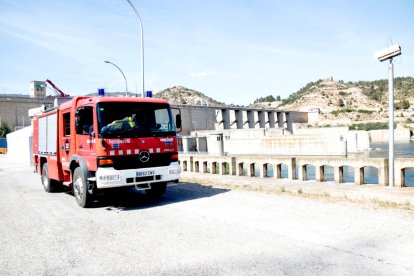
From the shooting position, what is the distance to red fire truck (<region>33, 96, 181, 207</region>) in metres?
8.20

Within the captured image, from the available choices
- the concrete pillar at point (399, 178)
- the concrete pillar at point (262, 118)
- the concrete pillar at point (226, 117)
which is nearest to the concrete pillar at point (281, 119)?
the concrete pillar at point (262, 118)

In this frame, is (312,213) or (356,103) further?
(356,103)

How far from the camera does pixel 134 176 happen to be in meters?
8.45

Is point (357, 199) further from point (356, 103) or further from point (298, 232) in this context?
point (356, 103)

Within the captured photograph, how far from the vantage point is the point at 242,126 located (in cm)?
10369

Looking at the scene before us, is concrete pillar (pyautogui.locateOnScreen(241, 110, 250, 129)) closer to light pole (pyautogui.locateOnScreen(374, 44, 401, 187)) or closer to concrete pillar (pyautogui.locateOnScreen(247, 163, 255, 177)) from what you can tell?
concrete pillar (pyautogui.locateOnScreen(247, 163, 255, 177))

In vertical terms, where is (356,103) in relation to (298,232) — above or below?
above

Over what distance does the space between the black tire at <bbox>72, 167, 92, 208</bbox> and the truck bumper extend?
0.73 meters

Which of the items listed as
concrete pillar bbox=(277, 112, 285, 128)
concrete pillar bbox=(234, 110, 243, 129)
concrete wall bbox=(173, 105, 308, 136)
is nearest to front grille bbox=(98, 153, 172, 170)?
concrete wall bbox=(173, 105, 308, 136)

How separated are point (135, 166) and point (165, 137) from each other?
3.55ft

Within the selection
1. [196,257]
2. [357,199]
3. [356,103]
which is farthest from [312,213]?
[356,103]

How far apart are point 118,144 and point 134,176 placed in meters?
0.85

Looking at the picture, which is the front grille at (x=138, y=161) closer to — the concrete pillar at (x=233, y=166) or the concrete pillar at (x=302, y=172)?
the concrete pillar at (x=302, y=172)

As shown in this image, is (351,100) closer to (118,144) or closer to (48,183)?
(48,183)
